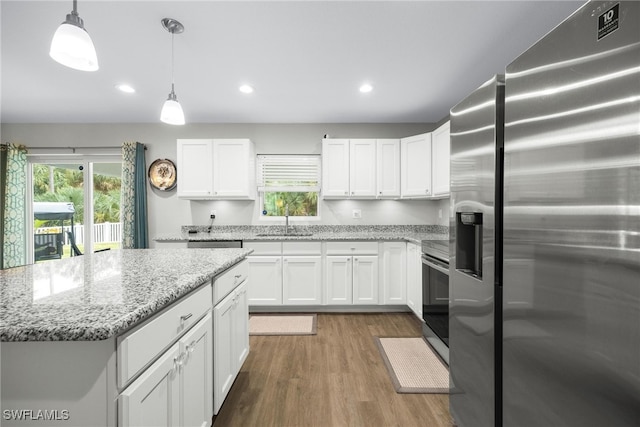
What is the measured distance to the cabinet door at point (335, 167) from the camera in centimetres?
368

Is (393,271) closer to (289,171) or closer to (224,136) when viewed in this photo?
(289,171)

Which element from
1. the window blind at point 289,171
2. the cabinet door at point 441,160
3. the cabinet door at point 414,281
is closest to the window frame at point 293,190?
Result: the window blind at point 289,171

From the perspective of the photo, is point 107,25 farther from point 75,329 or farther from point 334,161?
point 334,161

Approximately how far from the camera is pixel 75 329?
705mm

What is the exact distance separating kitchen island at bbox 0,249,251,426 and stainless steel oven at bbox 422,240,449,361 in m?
1.87

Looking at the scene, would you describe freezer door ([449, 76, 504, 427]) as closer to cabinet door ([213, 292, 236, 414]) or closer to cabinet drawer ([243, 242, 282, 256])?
cabinet door ([213, 292, 236, 414])

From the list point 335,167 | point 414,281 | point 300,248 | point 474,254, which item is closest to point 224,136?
point 335,167

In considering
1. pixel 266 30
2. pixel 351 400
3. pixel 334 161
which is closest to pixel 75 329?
pixel 351 400

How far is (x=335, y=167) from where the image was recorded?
3701 mm

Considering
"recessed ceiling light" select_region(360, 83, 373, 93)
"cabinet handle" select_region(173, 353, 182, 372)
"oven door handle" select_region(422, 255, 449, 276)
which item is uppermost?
"recessed ceiling light" select_region(360, 83, 373, 93)

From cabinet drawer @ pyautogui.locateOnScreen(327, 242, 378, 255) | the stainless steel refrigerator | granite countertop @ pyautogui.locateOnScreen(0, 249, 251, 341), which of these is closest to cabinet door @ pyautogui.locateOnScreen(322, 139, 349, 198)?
cabinet drawer @ pyautogui.locateOnScreen(327, 242, 378, 255)

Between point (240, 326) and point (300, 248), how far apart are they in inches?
60.0

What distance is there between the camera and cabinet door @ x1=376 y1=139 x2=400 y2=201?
3.68 meters

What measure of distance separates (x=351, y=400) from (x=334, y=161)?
8.77 ft
